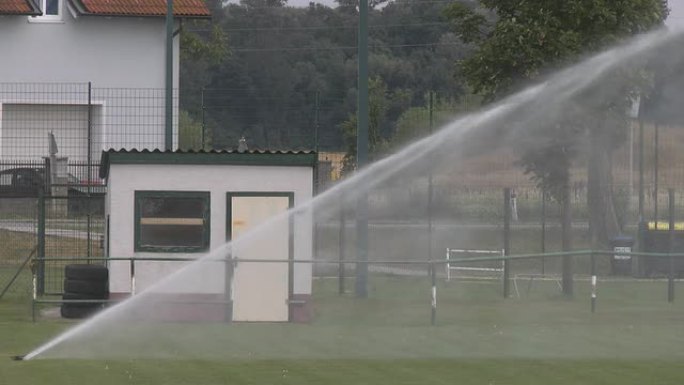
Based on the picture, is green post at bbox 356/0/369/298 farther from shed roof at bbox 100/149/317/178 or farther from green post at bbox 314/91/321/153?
shed roof at bbox 100/149/317/178

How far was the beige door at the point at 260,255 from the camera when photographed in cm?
2178

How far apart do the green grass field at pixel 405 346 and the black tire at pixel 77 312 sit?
14.8 inches

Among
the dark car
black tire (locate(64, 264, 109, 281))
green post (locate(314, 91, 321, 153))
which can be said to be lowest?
black tire (locate(64, 264, 109, 281))

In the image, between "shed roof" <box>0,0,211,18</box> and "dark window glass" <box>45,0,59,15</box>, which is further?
"dark window glass" <box>45,0,59,15</box>

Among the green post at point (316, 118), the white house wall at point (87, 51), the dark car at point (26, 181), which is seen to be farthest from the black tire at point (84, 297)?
the white house wall at point (87, 51)

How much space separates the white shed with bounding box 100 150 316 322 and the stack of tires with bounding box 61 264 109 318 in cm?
15

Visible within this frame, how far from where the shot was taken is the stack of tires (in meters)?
21.9

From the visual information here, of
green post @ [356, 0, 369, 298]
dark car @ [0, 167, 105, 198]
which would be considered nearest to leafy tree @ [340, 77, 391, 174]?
green post @ [356, 0, 369, 298]

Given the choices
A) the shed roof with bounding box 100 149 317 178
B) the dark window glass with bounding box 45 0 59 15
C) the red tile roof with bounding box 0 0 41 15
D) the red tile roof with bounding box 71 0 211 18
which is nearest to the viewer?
the shed roof with bounding box 100 149 317 178

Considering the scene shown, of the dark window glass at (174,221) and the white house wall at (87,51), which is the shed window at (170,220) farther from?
the white house wall at (87,51)

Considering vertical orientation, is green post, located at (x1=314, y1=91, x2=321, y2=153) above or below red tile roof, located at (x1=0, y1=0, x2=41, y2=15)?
below

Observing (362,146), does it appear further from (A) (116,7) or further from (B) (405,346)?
(A) (116,7)

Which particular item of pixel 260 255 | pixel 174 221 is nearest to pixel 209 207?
pixel 174 221

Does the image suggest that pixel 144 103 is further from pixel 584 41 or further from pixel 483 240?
pixel 584 41
